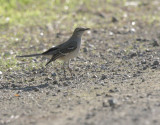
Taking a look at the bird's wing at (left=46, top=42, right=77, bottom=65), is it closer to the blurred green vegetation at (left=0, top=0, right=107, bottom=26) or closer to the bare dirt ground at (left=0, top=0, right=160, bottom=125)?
the bare dirt ground at (left=0, top=0, right=160, bottom=125)

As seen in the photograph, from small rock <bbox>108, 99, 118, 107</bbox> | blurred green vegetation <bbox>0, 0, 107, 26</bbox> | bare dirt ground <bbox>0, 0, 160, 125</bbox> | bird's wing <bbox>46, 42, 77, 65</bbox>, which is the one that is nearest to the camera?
bare dirt ground <bbox>0, 0, 160, 125</bbox>

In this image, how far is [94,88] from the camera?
867 cm

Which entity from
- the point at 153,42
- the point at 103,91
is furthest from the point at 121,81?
the point at 153,42

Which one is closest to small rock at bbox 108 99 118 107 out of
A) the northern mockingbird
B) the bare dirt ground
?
the bare dirt ground

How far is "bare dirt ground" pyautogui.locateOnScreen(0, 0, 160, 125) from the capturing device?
21.6 feet

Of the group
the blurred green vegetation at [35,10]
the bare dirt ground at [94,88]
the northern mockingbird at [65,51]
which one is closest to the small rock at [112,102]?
the bare dirt ground at [94,88]

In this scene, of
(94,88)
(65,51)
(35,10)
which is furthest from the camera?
(35,10)

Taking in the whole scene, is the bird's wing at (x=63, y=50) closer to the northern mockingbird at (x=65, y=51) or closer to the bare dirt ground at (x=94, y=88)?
the northern mockingbird at (x=65, y=51)

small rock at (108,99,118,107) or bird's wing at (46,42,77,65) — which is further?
bird's wing at (46,42,77,65)

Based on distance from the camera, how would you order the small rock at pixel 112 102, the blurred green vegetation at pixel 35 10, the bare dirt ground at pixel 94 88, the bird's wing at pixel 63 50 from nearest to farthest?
1. the bare dirt ground at pixel 94 88
2. the small rock at pixel 112 102
3. the bird's wing at pixel 63 50
4. the blurred green vegetation at pixel 35 10

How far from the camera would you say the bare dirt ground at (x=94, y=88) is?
6.59 m

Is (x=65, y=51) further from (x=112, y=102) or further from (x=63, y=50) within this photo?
(x=112, y=102)

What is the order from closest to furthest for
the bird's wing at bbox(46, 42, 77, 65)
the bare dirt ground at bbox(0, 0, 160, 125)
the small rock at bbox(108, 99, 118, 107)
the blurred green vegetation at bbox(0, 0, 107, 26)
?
the bare dirt ground at bbox(0, 0, 160, 125) → the small rock at bbox(108, 99, 118, 107) → the bird's wing at bbox(46, 42, 77, 65) → the blurred green vegetation at bbox(0, 0, 107, 26)

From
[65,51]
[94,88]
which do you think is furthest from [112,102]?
[65,51]
